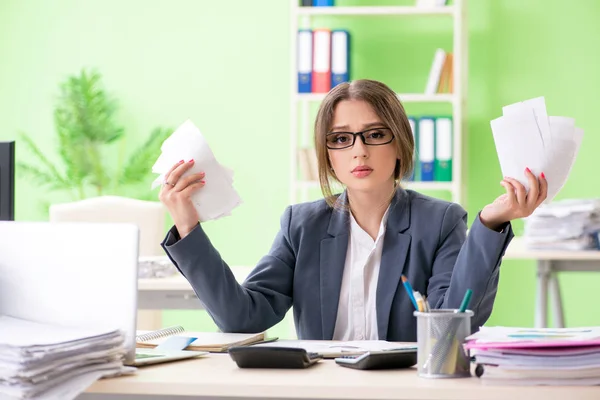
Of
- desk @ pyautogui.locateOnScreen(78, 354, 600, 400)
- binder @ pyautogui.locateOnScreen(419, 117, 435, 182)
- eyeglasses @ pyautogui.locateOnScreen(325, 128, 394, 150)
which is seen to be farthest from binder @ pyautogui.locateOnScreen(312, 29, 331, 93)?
desk @ pyautogui.locateOnScreen(78, 354, 600, 400)

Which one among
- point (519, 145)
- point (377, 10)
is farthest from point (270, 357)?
point (377, 10)

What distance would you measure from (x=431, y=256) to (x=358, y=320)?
212 millimetres

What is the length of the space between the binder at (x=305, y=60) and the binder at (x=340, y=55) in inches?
4.7

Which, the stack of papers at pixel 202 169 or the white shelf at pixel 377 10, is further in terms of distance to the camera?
the white shelf at pixel 377 10

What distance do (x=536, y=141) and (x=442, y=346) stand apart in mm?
374

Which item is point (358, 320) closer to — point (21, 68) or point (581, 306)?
point (581, 306)

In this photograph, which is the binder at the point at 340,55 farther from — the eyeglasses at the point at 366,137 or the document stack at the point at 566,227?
the eyeglasses at the point at 366,137

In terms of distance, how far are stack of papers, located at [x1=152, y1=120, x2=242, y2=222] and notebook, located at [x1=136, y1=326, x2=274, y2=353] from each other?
229mm

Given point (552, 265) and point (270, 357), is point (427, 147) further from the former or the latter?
point (270, 357)

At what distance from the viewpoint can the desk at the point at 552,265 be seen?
3.41m

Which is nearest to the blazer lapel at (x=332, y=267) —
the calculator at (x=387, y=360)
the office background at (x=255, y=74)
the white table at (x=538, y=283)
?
the calculator at (x=387, y=360)

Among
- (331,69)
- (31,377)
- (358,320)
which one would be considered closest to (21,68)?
(331,69)

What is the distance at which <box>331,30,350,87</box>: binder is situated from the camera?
4449mm

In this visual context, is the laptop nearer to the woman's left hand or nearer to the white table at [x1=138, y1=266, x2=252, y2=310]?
the woman's left hand
